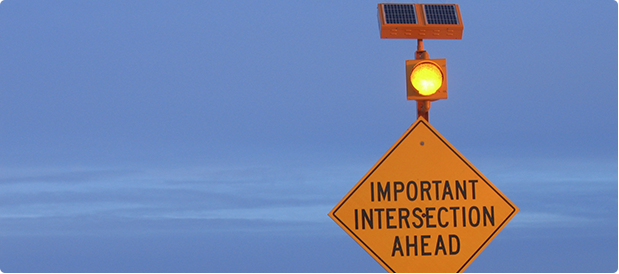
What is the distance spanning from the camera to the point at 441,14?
7.55 meters

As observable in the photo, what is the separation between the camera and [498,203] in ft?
23.1

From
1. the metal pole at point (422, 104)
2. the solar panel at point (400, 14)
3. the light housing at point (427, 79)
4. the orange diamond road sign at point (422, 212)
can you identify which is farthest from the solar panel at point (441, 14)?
the orange diamond road sign at point (422, 212)

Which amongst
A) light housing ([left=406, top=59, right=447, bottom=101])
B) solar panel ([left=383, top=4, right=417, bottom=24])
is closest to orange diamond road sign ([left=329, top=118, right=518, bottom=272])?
light housing ([left=406, top=59, right=447, bottom=101])

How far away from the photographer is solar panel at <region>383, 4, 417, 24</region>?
24.4ft

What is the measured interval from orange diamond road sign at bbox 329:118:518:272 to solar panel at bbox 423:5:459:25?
167cm

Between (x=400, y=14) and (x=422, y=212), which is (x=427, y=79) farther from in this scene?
(x=422, y=212)

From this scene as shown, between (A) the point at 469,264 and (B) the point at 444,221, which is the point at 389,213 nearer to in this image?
(B) the point at 444,221

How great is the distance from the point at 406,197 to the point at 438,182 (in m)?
0.41

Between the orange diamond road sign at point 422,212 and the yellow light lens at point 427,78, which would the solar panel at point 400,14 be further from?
the orange diamond road sign at point 422,212

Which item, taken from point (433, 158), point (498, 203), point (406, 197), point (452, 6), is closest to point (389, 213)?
point (406, 197)

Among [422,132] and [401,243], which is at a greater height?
[422,132]

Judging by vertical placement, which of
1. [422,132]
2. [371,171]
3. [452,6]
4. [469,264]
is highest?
[452,6]

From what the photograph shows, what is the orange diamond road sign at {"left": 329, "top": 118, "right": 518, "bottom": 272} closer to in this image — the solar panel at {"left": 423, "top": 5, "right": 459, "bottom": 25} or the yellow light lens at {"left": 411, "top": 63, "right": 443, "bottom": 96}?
the yellow light lens at {"left": 411, "top": 63, "right": 443, "bottom": 96}

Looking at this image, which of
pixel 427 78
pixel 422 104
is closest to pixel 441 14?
pixel 427 78
